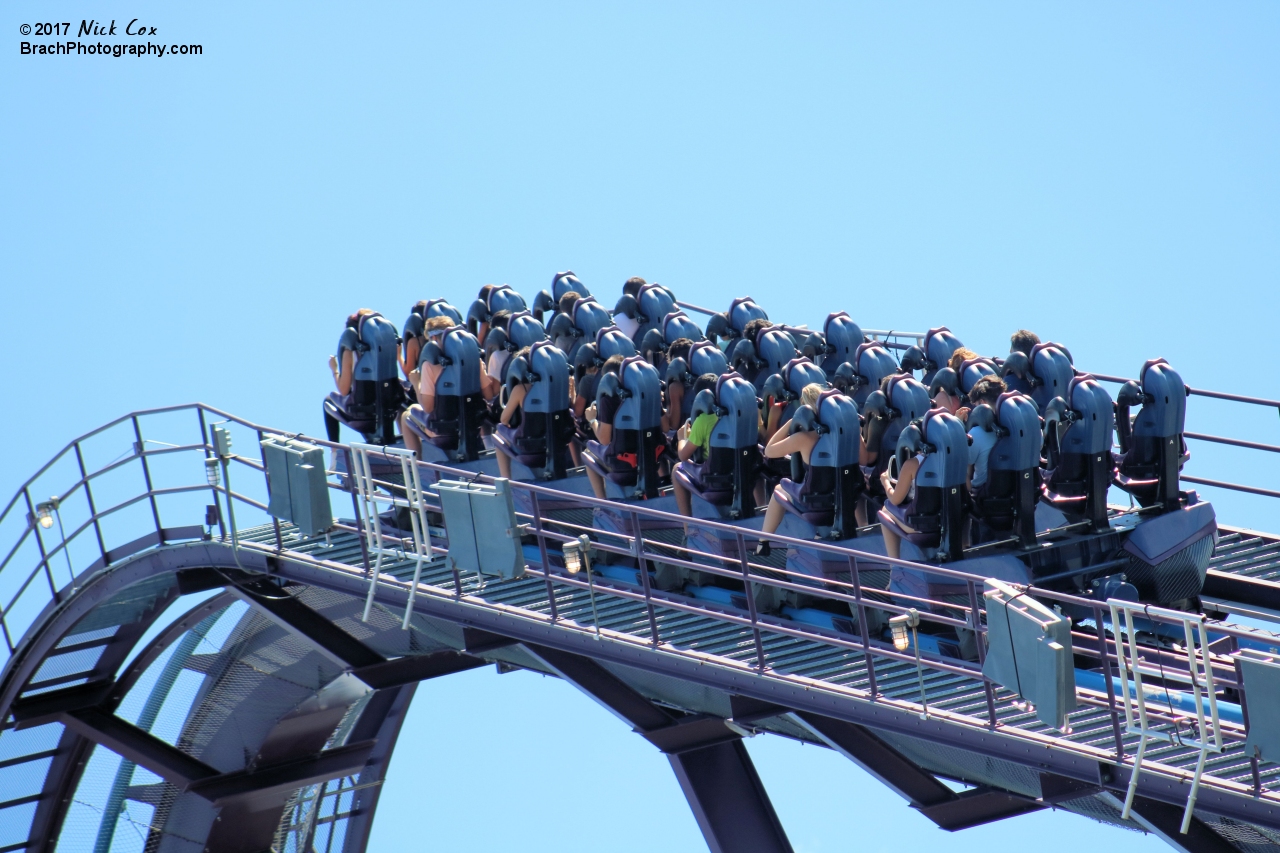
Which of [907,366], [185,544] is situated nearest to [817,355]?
[907,366]

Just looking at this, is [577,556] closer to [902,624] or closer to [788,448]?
[788,448]

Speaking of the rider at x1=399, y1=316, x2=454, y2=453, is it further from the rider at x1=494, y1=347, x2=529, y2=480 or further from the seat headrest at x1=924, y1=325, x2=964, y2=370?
the seat headrest at x1=924, y1=325, x2=964, y2=370

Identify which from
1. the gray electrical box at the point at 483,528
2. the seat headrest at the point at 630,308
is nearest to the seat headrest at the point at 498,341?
the seat headrest at the point at 630,308

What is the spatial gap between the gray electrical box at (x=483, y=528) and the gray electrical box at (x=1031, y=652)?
10.0 ft

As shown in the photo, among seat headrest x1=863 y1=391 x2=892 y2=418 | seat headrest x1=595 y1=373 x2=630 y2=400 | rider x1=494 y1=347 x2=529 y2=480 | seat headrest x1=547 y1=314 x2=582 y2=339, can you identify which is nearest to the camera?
seat headrest x1=863 y1=391 x2=892 y2=418

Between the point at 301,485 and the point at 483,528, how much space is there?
1.78 meters

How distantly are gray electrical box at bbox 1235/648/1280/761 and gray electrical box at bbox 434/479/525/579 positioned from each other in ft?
13.7

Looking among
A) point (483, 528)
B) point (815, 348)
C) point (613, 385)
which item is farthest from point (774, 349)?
point (483, 528)

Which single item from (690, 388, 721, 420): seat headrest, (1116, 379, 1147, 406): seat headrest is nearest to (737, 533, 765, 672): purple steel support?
(690, 388, 721, 420): seat headrest

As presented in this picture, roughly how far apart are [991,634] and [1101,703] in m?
0.52

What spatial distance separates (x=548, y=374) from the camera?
12.5m

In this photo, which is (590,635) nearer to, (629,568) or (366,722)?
(629,568)

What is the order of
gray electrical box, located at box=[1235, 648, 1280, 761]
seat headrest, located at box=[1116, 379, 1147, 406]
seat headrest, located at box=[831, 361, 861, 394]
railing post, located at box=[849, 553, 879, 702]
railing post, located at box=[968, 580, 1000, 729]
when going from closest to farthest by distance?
gray electrical box, located at box=[1235, 648, 1280, 761]
railing post, located at box=[968, 580, 1000, 729]
railing post, located at box=[849, 553, 879, 702]
seat headrest, located at box=[1116, 379, 1147, 406]
seat headrest, located at box=[831, 361, 861, 394]

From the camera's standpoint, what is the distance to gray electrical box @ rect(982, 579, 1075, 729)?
7316 millimetres
